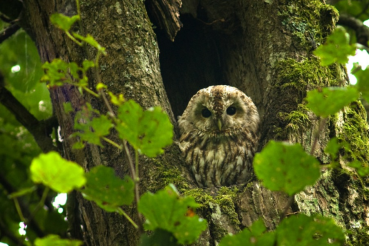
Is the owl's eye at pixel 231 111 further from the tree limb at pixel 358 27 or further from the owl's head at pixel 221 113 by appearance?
the tree limb at pixel 358 27

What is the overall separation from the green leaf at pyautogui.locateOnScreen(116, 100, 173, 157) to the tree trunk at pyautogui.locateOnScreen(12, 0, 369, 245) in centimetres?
73

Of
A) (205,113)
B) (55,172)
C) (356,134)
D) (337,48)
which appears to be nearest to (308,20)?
(356,134)

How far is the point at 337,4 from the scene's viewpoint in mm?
3840

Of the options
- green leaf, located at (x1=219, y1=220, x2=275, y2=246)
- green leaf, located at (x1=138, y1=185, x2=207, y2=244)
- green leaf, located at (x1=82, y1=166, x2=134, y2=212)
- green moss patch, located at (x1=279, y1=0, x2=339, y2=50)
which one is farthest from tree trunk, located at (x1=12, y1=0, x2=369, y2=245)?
green leaf, located at (x1=219, y1=220, x2=275, y2=246)

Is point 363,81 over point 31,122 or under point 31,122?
over

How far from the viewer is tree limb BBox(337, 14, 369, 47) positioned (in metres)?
2.81

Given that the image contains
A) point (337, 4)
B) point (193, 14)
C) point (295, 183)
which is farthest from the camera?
point (337, 4)

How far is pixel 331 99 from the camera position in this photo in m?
1.13

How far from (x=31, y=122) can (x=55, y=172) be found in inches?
80.0

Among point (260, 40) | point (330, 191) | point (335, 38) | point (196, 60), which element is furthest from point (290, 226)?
point (196, 60)

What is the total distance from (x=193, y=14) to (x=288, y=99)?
1.20 meters

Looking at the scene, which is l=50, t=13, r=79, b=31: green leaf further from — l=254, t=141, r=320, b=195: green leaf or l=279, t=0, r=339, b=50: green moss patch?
l=279, t=0, r=339, b=50: green moss patch

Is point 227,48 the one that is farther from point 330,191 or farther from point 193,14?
point 330,191

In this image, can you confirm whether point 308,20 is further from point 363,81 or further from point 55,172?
point 55,172
